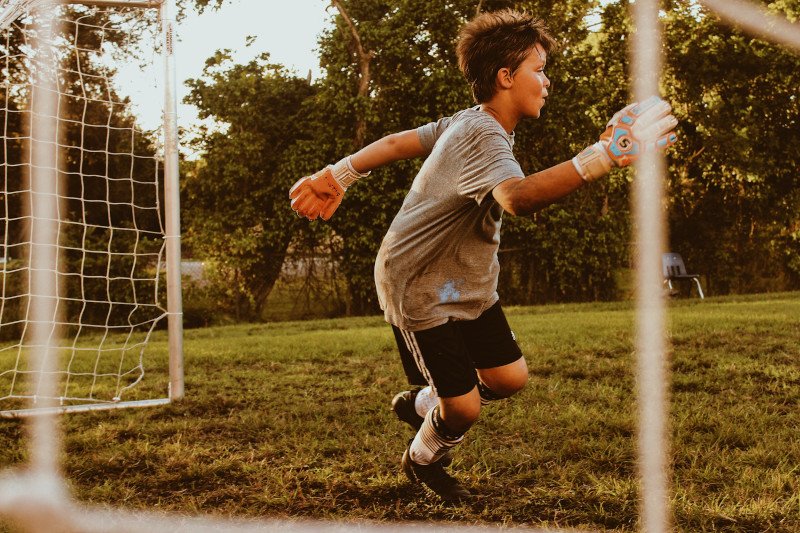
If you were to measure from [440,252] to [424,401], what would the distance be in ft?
2.99

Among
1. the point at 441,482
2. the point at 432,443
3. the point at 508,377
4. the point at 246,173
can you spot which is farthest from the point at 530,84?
the point at 246,173

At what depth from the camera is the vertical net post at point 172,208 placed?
4.80 meters

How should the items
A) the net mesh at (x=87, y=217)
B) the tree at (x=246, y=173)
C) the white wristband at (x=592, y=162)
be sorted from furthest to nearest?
the tree at (x=246, y=173) < the net mesh at (x=87, y=217) < the white wristband at (x=592, y=162)

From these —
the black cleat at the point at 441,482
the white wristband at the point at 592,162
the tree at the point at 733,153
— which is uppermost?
the tree at the point at 733,153

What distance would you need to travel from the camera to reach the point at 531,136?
48.0 feet

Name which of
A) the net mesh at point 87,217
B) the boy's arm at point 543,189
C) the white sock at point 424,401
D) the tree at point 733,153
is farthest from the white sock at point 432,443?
the tree at point 733,153

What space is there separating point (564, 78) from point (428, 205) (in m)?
12.9

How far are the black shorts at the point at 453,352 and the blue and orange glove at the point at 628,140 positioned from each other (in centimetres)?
88

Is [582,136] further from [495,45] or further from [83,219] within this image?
[495,45]

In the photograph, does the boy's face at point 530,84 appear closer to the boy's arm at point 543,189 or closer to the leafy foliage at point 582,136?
the boy's arm at point 543,189

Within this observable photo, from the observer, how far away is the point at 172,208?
16.1ft

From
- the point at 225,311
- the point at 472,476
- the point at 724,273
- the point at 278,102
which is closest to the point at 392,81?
the point at 278,102

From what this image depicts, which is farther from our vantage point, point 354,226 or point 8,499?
point 354,226

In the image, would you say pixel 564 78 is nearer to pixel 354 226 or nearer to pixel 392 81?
pixel 392 81
